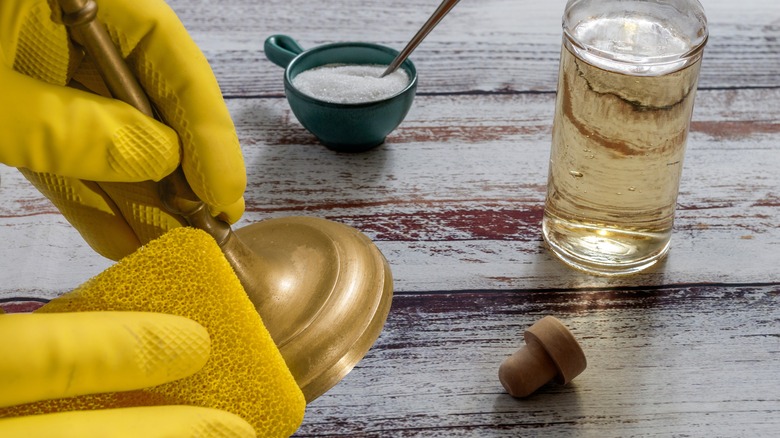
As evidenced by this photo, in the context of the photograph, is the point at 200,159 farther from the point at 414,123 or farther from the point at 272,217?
the point at 414,123

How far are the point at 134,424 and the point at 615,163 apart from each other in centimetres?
31

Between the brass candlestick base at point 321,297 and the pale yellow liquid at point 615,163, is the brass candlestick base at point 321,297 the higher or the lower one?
the lower one

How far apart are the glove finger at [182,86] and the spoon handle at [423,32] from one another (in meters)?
0.20

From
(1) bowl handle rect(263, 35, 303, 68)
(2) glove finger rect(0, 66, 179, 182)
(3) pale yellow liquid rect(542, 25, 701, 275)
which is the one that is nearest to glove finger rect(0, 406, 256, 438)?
(2) glove finger rect(0, 66, 179, 182)

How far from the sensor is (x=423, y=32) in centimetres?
63

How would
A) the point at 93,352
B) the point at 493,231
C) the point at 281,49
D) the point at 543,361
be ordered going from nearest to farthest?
the point at 93,352 < the point at 543,361 < the point at 493,231 < the point at 281,49

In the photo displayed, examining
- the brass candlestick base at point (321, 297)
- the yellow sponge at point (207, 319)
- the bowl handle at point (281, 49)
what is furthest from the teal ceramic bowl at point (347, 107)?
the yellow sponge at point (207, 319)

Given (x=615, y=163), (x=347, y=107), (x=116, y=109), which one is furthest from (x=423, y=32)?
(x=116, y=109)

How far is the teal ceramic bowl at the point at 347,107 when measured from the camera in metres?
0.64

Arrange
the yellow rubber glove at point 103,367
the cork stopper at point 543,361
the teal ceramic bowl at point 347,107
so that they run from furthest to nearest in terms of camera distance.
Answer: the teal ceramic bowl at point 347,107, the cork stopper at point 543,361, the yellow rubber glove at point 103,367

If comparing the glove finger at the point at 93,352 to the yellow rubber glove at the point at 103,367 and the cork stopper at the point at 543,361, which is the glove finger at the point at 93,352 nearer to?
the yellow rubber glove at the point at 103,367

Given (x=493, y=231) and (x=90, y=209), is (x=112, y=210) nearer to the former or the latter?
(x=90, y=209)

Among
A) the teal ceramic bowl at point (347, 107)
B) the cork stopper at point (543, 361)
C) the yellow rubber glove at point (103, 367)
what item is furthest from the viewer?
the teal ceramic bowl at point (347, 107)

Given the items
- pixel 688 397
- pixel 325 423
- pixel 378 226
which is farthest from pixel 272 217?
pixel 688 397
